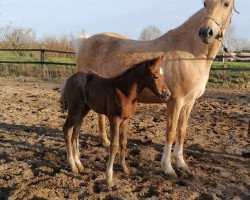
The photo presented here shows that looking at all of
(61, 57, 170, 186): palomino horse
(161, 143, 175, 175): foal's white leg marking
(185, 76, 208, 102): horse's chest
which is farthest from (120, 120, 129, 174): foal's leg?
(185, 76, 208, 102): horse's chest

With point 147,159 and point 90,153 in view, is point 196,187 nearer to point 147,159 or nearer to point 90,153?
point 147,159

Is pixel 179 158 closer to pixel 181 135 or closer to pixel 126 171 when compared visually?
pixel 181 135

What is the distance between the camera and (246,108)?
8.91 m

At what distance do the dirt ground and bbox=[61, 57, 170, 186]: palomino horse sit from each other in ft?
0.99

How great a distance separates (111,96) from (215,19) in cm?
160

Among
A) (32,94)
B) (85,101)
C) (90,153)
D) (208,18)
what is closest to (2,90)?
(32,94)

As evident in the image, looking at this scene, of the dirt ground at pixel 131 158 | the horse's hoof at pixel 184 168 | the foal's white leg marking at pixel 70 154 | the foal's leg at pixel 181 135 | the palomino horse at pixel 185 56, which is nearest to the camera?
the dirt ground at pixel 131 158

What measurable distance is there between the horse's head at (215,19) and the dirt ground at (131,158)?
70.3 inches

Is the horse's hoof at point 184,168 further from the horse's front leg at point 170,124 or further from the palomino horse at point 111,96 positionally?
the palomino horse at point 111,96

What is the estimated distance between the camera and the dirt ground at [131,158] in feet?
12.9

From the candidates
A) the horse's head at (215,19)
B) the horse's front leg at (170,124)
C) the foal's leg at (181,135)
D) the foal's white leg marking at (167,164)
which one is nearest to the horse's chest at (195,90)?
the horse's front leg at (170,124)

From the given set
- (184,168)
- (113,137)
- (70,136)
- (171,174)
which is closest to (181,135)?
(184,168)

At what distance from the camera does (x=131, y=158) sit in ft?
16.6

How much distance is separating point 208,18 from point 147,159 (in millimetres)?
2144
